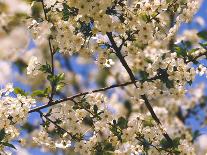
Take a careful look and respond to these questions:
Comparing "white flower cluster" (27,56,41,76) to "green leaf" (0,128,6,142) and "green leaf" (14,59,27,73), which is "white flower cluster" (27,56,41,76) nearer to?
"green leaf" (0,128,6,142)

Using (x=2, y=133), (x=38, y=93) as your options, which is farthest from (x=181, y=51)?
(x=2, y=133)

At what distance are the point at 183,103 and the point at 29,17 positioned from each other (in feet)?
23.8

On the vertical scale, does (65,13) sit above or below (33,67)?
above

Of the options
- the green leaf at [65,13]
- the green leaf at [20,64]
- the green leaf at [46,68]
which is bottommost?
the green leaf at [46,68]

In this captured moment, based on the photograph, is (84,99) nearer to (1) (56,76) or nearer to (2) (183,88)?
(1) (56,76)

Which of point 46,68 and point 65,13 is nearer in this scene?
point 65,13

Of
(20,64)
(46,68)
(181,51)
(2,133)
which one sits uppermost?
(20,64)

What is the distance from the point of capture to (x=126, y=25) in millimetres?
3834

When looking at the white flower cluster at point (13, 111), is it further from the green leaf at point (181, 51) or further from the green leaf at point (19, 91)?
the green leaf at point (181, 51)

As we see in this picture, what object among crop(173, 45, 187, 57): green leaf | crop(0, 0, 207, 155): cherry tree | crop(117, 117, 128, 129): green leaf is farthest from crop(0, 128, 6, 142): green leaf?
crop(173, 45, 187, 57): green leaf

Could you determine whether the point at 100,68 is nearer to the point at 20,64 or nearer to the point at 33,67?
the point at 33,67

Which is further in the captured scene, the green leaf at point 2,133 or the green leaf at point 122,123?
the green leaf at point 122,123

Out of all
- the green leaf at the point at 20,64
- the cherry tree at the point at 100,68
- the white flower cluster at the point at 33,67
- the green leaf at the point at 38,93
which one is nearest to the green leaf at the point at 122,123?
the cherry tree at the point at 100,68

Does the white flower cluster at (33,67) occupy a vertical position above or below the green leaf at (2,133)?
above
